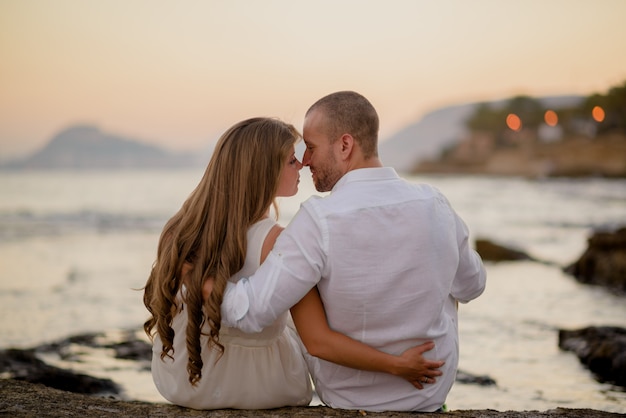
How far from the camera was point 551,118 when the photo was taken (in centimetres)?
11375

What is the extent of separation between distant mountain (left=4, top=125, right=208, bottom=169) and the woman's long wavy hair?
66.1 meters

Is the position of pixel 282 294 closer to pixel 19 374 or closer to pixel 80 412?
pixel 80 412

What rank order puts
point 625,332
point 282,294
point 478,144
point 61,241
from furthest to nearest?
point 478,144, point 61,241, point 625,332, point 282,294

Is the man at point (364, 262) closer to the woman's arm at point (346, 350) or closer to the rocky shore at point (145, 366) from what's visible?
the woman's arm at point (346, 350)

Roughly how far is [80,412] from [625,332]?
189 inches

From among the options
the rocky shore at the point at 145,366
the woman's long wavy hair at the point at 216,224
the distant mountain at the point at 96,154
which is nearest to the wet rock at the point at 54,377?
the rocky shore at the point at 145,366

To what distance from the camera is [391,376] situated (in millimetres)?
2988

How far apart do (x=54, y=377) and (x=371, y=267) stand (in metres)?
3.14

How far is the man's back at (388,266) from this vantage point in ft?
8.96

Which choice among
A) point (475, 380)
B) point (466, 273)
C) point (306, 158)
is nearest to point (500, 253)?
point (475, 380)

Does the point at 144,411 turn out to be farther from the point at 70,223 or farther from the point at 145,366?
the point at 70,223

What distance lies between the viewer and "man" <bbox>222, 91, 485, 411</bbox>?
2713 millimetres

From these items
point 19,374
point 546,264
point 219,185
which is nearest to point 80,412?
point 219,185

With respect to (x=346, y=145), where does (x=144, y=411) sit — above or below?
below
